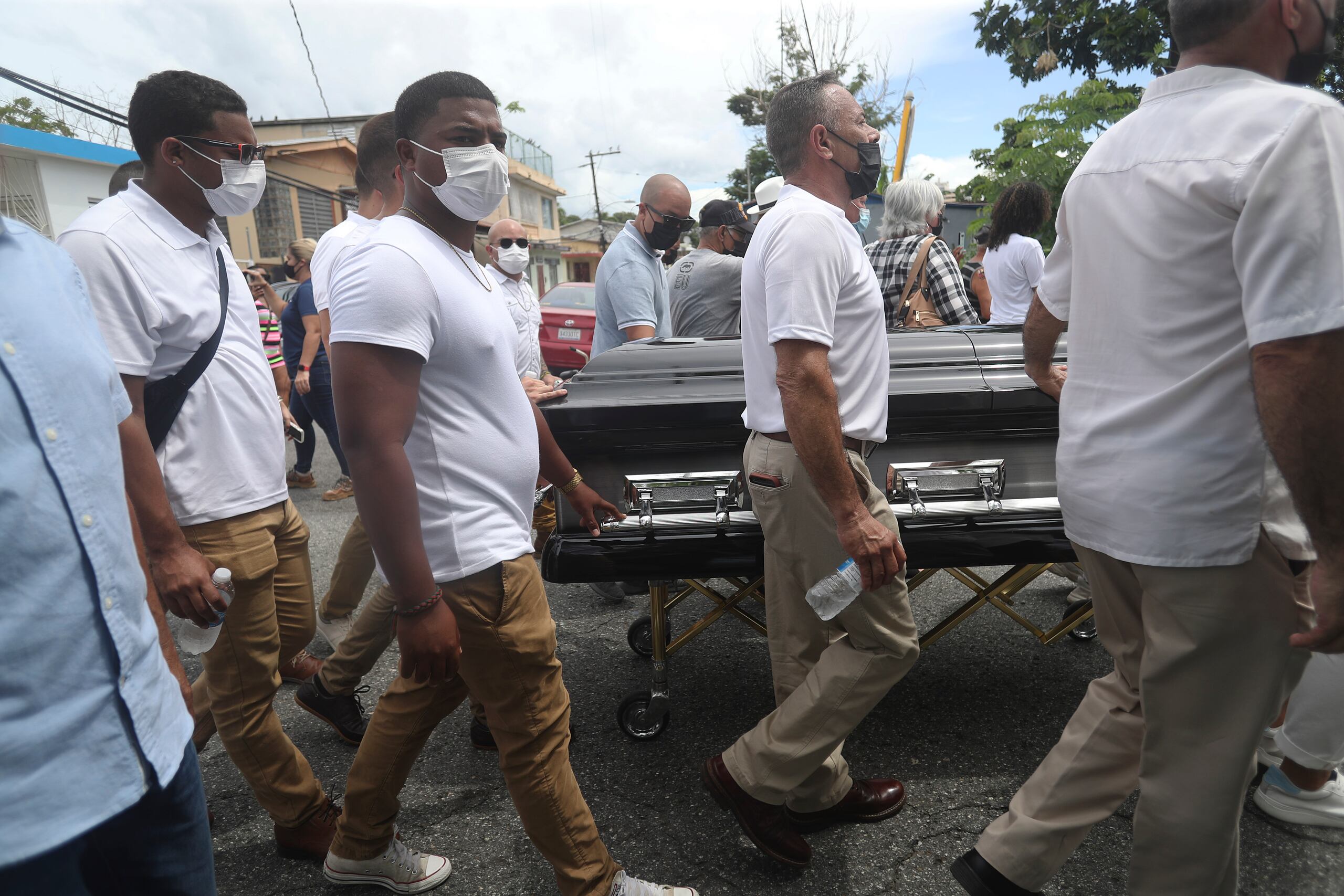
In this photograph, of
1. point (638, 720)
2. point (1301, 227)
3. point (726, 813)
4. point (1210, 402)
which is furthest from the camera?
point (638, 720)

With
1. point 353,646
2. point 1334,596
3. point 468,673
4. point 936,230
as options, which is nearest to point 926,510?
point 1334,596

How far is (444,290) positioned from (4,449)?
825 mm

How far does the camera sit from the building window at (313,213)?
87.5 feet

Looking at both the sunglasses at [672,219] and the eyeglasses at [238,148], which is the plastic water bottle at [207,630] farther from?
the sunglasses at [672,219]

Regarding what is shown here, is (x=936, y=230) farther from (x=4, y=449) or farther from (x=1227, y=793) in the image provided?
(x=4, y=449)

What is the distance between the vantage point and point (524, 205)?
51.0 meters

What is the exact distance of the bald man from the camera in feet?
13.7

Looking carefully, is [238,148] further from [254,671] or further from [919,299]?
[919,299]

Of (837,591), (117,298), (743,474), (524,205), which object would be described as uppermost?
(524,205)

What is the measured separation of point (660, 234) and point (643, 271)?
0.28 m

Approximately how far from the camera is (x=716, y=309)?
4.27 metres

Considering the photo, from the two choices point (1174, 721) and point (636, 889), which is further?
Answer: point (636, 889)

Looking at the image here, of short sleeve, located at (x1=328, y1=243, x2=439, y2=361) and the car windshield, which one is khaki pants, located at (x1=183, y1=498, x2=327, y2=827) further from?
the car windshield

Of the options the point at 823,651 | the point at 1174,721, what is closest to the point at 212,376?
the point at 823,651
